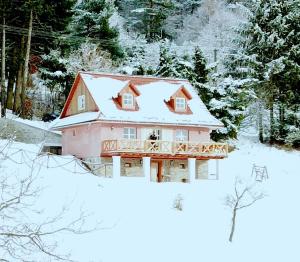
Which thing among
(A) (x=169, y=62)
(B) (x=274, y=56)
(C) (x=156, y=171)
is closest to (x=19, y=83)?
(A) (x=169, y=62)

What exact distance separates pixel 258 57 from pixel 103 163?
60.9ft

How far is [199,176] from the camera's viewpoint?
123ft

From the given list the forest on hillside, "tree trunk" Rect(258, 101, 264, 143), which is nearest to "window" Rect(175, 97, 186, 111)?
the forest on hillside

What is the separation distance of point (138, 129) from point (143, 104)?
5.94ft

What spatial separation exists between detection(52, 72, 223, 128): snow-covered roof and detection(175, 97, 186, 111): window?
1.80 ft

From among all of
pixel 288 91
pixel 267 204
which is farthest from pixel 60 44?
pixel 267 204

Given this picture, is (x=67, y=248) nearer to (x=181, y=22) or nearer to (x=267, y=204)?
(x=267, y=204)

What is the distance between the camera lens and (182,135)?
3638 centimetres

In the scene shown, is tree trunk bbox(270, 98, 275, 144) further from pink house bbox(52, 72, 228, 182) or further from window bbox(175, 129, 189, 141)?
window bbox(175, 129, 189, 141)

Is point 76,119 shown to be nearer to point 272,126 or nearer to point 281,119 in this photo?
point 272,126

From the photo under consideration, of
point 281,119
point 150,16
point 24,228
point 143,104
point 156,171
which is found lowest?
point 24,228

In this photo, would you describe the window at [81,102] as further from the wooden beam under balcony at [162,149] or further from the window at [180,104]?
the window at [180,104]

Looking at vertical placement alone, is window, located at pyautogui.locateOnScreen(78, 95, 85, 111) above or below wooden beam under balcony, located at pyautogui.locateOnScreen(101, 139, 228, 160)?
above

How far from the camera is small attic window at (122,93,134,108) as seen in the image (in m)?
35.1
